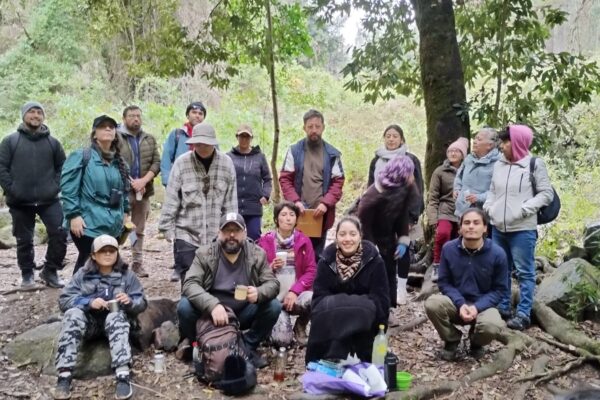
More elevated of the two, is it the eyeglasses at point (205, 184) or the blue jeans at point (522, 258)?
the eyeglasses at point (205, 184)

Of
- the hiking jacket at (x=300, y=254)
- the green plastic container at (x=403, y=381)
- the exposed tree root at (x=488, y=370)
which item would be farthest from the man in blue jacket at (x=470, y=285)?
the hiking jacket at (x=300, y=254)

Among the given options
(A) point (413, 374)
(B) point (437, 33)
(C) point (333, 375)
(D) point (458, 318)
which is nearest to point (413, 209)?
(D) point (458, 318)

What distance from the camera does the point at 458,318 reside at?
4387 mm

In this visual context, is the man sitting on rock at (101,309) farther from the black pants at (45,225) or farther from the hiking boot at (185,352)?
the black pants at (45,225)

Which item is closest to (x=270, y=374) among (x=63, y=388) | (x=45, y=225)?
(x=63, y=388)

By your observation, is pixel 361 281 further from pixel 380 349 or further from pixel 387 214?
pixel 387 214

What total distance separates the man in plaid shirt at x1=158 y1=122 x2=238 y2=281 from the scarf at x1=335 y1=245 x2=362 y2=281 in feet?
3.82

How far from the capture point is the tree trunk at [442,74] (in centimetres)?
636

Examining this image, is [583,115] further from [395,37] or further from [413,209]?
[413,209]

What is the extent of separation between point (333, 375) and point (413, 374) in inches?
29.9

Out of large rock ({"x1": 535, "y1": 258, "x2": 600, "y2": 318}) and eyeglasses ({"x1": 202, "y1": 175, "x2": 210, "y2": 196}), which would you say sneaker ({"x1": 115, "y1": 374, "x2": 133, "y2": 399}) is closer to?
eyeglasses ({"x1": 202, "y1": 175, "x2": 210, "y2": 196})

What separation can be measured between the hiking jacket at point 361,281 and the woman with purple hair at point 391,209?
81 centimetres

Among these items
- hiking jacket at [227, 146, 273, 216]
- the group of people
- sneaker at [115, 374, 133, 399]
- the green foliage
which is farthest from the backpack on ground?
the green foliage

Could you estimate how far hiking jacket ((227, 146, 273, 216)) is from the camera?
19.6ft
